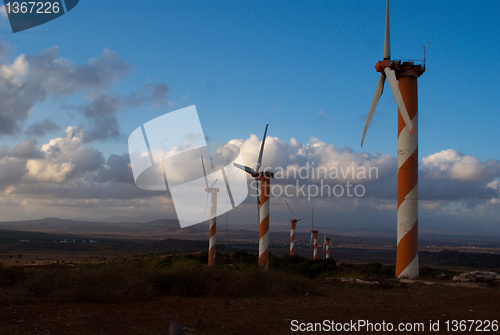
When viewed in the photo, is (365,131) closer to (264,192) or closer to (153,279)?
(264,192)

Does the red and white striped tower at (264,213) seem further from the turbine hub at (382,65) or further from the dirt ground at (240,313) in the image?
the dirt ground at (240,313)

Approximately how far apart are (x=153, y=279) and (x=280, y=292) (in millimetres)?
3868

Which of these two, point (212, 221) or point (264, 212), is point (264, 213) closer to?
point (264, 212)

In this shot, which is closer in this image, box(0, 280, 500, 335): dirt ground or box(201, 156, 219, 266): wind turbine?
box(0, 280, 500, 335): dirt ground

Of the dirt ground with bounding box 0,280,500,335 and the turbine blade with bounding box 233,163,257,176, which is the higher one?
the turbine blade with bounding box 233,163,257,176

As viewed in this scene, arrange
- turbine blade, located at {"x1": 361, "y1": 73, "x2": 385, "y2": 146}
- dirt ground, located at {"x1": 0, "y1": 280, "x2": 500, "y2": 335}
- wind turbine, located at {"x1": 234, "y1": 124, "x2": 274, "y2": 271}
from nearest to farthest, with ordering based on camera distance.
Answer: dirt ground, located at {"x1": 0, "y1": 280, "x2": 500, "y2": 335} → turbine blade, located at {"x1": 361, "y1": 73, "x2": 385, "y2": 146} → wind turbine, located at {"x1": 234, "y1": 124, "x2": 274, "y2": 271}

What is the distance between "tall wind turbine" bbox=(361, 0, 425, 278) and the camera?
1783 centimetres

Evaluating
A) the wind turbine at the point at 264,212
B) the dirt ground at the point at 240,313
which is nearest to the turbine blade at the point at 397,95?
the dirt ground at the point at 240,313

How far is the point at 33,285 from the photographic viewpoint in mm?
11195

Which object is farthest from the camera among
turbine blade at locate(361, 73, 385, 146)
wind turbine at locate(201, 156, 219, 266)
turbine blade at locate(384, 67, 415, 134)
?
wind turbine at locate(201, 156, 219, 266)

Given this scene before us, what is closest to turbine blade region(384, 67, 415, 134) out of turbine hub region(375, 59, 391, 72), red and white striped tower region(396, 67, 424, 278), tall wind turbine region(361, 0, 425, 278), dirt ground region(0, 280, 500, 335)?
tall wind turbine region(361, 0, 425, 278)

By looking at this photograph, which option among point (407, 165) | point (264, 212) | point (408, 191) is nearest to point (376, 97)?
point (407, 165)

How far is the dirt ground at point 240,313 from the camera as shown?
8.00 m

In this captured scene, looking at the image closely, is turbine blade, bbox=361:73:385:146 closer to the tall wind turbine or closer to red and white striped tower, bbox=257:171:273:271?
the tall wind turbine
